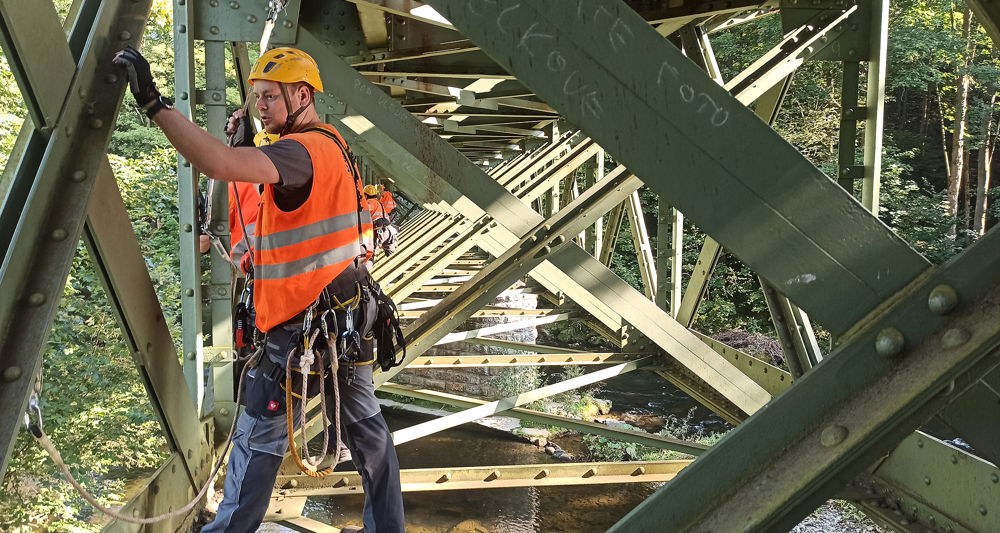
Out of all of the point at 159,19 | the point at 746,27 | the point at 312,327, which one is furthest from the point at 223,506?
the point at 746,27

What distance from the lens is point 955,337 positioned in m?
1.20

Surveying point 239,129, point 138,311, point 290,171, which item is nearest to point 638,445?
point 239,129

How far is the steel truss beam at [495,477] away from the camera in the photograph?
4.85m

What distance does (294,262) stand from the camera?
2736mm

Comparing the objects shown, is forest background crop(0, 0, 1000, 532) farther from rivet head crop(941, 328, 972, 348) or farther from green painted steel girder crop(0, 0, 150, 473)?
rivet head crop(941, 328, 972, 348)

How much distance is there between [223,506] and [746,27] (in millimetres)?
23308

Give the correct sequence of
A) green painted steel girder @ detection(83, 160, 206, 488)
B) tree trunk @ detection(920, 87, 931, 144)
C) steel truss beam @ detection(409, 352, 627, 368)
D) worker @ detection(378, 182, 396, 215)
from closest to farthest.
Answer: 1. green painted steel girder @ detection(83, 160, 206, 488)
2. worker @ detection(378, 182, 396, 215)
3. steel truss beam @ detection(409, 352, 627, 368)
4. tree trunk @ detection(920, 87, 931, 144)

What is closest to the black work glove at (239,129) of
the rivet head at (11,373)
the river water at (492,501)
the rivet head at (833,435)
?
the rivet head at (11,373)

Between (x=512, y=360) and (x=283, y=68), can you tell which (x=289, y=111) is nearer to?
(x=283, y=68)

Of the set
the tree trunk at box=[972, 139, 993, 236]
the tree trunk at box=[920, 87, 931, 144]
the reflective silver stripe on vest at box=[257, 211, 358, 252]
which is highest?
the tree trunk at box=[920, 87, 931, 144]

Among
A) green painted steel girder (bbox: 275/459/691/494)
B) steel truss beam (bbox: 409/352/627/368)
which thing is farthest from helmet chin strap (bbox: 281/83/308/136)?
steel truss beam (bbox: 409/352/627/368)

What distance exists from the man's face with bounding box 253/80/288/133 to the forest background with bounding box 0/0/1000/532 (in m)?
3.70

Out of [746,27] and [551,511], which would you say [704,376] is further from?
[746,27]

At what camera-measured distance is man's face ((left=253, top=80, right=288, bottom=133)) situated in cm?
278
